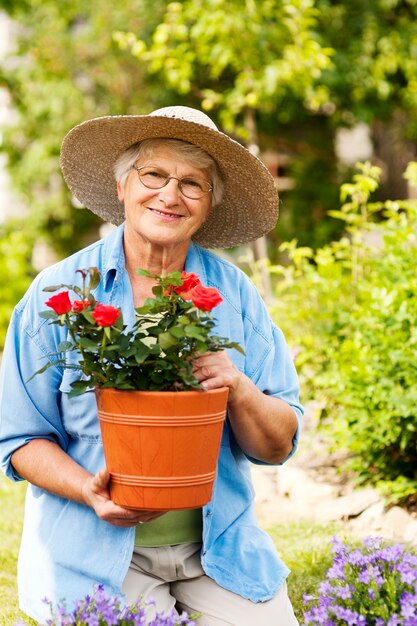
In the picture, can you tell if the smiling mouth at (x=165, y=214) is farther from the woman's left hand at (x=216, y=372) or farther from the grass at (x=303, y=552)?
the grass at (x=303, y=552)

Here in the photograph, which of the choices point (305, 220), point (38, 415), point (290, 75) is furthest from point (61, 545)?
point (305, 220)

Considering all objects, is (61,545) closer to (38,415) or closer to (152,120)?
(38,415)

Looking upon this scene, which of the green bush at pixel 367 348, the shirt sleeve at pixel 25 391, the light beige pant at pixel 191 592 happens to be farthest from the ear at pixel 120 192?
the green bush at pixel 367 348

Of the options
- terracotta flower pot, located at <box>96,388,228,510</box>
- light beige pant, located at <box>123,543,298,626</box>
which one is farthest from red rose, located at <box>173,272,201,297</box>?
light beige pant, located at <box>123,543,298,626</box>

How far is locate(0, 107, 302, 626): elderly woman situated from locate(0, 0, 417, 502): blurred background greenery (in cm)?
141

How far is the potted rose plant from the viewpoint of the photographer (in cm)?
193

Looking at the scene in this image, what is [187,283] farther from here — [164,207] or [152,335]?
[164,207]

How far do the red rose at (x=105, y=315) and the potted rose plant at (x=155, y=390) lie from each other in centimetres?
2

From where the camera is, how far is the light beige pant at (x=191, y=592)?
2.37 m

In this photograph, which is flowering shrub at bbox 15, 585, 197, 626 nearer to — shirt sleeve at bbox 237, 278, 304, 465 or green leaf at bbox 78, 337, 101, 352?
green leaf at bbox 78, 337, 101, 352

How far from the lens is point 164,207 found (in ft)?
7.84

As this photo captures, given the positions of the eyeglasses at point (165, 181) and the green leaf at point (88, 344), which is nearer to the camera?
the green leaf at point (88, 344)

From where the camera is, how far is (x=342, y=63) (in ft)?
34.1

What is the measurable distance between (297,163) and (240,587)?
1117cm
